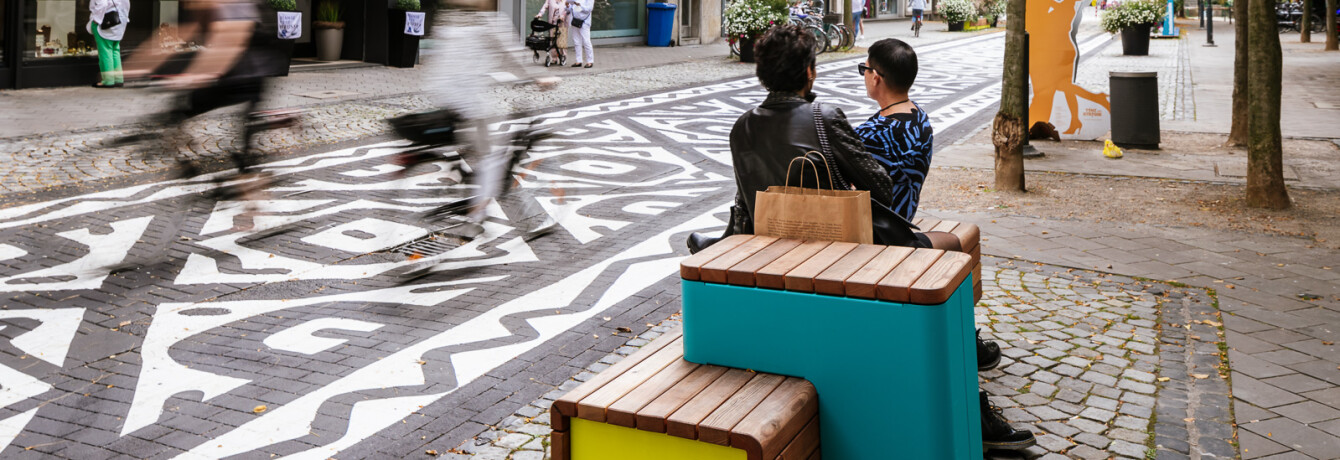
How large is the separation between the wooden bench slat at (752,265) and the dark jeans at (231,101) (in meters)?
4.90

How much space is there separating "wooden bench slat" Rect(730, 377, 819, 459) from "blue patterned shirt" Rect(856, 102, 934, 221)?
4.75 ft

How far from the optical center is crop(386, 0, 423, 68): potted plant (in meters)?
19.3

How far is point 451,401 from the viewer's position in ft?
14.6

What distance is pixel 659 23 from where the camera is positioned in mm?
26844

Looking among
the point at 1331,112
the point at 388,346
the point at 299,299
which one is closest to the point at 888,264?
the point at 388,346

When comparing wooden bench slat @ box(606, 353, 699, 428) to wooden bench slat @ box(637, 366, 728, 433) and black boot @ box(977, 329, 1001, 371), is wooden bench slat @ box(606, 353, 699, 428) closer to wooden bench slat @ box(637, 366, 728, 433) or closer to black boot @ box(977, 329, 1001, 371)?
wooden bench slat @ box(637, 366, 728, 433)

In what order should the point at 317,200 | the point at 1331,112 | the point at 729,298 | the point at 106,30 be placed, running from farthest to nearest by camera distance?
the point at 1331,112, the point at 106,30, the point at 317,200, the point at 729,298

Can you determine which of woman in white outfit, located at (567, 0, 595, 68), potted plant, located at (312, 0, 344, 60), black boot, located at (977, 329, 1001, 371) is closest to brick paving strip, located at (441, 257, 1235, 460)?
black boot, located at (977, 329, 1001, 371)

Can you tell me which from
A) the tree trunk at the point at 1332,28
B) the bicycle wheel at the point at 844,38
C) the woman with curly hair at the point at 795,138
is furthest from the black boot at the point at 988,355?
the tree trunk at the point at 1332,28

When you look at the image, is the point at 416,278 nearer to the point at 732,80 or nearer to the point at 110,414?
the point at 110,414

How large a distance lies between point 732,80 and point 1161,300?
45.4 ft

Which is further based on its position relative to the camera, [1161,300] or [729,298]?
[1161,300]

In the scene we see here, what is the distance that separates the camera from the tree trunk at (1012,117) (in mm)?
9078

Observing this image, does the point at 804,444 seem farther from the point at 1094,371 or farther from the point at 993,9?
the point at 993,9
